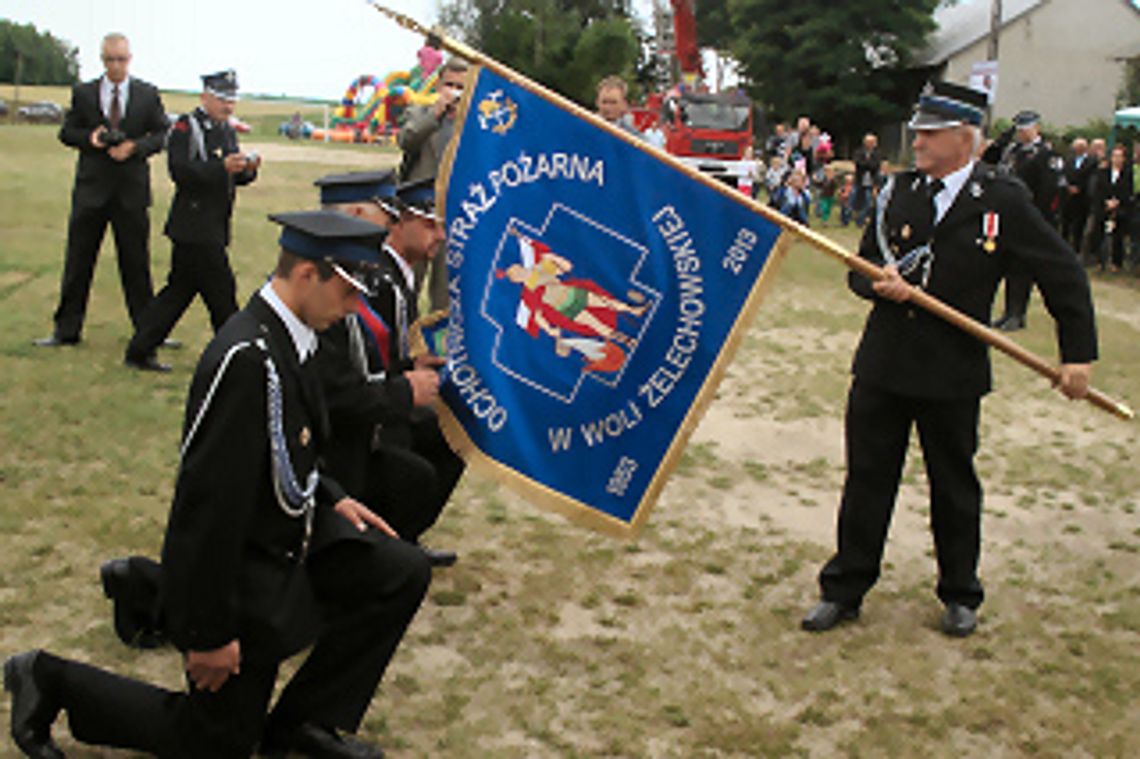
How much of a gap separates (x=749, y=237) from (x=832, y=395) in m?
5.28

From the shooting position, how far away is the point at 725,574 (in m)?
5.89

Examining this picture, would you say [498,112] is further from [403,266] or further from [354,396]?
[354,396]

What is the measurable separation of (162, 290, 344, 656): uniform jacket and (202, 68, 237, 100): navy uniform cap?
5.45 metres

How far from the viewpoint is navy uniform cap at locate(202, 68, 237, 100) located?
27.4 ft

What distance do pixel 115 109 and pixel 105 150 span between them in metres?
0.31

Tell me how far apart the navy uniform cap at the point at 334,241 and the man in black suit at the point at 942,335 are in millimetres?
2160

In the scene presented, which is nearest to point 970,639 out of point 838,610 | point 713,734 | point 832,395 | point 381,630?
point 838,610

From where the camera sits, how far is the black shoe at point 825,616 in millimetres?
5305

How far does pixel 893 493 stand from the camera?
5.37 meters

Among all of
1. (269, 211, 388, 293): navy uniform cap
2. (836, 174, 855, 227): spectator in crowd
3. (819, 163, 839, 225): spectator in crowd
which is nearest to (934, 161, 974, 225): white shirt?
(269, 211, 388, 293): navy uniform cap

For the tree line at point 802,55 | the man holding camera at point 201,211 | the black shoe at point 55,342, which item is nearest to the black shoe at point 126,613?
the man holding camera at point 201,211

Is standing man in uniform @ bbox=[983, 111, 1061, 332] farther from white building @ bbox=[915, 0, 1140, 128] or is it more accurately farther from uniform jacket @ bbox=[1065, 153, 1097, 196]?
white building @ bbox=[915, 0, 1140, 128]

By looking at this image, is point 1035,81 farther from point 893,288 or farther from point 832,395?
point 893,288

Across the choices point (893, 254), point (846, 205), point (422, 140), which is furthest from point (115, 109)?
point (846, 205)
